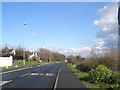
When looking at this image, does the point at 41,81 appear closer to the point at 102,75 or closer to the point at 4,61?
the point at 102,75

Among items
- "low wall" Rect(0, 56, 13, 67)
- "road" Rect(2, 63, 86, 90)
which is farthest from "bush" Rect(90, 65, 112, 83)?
"low wall" Rect(0, 56, 13, 67)

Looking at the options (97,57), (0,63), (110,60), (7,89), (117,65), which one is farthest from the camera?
(0,63)

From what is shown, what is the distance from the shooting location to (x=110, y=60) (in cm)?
1961

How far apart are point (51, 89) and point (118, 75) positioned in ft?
15.3

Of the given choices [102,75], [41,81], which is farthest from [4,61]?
[102,75]

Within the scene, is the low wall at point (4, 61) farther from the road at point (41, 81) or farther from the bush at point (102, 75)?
the bush at point (102, 75)

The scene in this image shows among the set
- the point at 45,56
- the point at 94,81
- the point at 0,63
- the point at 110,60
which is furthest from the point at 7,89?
the point at 45,56

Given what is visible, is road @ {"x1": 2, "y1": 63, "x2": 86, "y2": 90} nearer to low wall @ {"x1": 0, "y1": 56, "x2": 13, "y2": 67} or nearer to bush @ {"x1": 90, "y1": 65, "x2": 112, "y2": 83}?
bush @ {"x1": 90, "y1": 65, "x2": 112, "y2": 83}

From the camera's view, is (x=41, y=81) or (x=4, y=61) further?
(x=4, y=61)

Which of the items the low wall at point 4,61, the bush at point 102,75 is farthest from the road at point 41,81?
the low wall at point 4,61

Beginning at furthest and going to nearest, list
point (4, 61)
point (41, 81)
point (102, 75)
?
point (4, 61), point (41, 81), point (102, 75)

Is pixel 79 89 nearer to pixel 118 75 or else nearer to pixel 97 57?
pixel 118 75

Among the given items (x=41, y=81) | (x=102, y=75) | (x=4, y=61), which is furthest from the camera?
(x=4, y=61)

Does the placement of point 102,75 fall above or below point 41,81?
above
